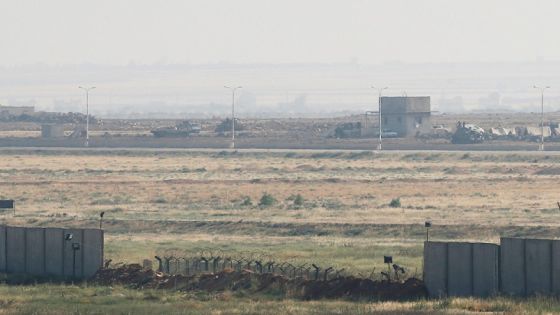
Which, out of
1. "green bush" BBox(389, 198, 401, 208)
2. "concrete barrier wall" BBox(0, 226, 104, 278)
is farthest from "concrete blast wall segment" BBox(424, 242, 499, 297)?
"green bush" BBox(389, 198, 401, 208)

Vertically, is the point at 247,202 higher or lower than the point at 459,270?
lower

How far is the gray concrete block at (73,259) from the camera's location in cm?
5550

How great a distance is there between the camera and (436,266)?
162 feet

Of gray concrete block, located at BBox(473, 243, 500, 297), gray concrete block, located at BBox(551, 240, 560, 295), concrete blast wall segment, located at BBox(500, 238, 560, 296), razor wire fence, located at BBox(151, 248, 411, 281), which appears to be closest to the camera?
gray concrete block, located at BBox(551, 240, 560, 295)

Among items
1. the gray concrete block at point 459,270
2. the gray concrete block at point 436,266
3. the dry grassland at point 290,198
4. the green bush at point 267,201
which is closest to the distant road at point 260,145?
the dry grassland at point 290,198

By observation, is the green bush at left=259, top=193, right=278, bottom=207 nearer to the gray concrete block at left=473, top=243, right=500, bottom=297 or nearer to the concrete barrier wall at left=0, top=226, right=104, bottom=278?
the concrete barrier wall at left=0, top=226, right=104, bottom=278

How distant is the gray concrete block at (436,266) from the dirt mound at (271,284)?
1.08 feet

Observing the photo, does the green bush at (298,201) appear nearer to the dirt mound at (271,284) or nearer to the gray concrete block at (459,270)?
the dirt mound at (271,284)

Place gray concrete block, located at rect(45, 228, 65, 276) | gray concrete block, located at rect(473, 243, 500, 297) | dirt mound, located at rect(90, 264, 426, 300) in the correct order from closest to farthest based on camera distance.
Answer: gray concrete block, located at rect(473, 243, 500, 297) < dirt mound, located at rect(90, 264, 426, 300) < gray concrete block, located at rect(45, 228, 65, 276)

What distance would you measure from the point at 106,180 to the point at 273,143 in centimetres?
6100

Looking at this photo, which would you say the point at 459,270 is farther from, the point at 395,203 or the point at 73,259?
the point at 395,203

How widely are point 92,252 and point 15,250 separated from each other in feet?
12.6

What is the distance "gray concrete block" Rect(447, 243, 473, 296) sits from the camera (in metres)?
49.0

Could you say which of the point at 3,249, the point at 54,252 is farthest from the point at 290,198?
the point at 54,252
